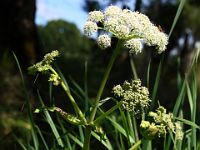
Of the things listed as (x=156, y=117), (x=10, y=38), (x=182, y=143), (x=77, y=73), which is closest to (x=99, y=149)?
(x=182, y=143)

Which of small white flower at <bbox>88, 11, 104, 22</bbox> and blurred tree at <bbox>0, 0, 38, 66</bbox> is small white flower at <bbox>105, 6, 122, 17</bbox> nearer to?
small white flower at <bbox>88, 11, 104, 22</bbox>

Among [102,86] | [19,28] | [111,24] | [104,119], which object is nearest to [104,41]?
[111,24]

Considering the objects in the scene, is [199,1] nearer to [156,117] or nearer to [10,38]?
[10,38]

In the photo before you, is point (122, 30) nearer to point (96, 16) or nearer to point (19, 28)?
point (96, 16)

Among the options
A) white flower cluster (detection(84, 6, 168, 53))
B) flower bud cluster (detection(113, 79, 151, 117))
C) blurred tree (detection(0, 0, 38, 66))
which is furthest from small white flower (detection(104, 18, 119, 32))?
blurred tree (detection(0, 0, 38, 66))

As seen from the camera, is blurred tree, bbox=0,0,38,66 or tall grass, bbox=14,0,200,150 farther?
blurred tree, bbox=0,0,38,66

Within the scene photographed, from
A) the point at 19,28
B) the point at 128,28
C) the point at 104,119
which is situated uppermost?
the point at 19,28
